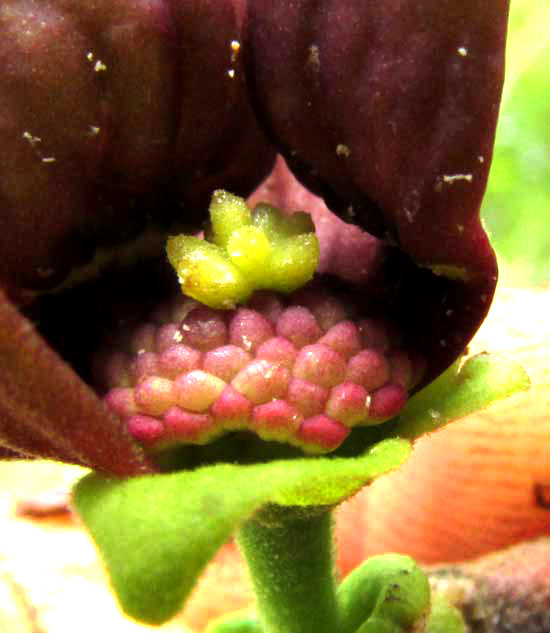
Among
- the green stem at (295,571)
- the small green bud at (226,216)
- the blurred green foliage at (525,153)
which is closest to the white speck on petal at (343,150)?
the small green bud at (226,216)

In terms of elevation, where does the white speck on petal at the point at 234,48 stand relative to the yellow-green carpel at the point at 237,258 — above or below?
above

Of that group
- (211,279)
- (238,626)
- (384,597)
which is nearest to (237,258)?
(211,279)

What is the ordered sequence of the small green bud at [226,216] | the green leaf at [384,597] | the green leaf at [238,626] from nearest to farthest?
1. the small green bud at [226,216]
2. the green leaf at [384,597]
3. the green leaf at [238,626]

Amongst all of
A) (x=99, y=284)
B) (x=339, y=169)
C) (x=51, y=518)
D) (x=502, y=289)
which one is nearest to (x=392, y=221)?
(x=339, y=169)

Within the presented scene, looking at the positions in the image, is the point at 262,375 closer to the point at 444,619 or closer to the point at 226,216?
the point at 226,216

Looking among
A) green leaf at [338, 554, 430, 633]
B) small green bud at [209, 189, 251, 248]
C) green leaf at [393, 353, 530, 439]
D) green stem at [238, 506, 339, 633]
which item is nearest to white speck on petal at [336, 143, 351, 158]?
small green bud at [209, 189, 251, 248]

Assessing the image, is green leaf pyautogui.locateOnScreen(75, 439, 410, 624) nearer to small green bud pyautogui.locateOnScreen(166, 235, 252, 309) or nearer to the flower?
the flower

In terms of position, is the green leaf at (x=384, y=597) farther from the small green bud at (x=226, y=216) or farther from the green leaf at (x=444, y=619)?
the small green bud at (x=226, y=216)
